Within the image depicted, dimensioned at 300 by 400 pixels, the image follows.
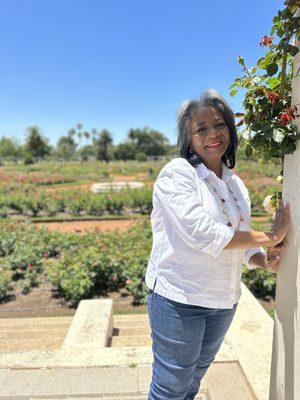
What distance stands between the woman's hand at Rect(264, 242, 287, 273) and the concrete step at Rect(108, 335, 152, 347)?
2.29 metres

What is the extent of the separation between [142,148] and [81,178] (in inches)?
1530

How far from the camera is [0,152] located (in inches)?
2699

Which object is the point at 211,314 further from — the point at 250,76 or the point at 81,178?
the point at 81,178

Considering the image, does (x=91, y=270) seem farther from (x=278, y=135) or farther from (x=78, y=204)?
(x=78, y=204)

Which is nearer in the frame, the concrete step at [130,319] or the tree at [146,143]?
the concrete step at [130,319]

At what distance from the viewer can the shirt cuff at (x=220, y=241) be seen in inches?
61.8

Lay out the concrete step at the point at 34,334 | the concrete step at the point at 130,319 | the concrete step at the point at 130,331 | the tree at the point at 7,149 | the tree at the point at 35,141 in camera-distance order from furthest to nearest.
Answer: the tree at the point at 7,149 → the tree at the point at 35,141 → the concrete step at the point at 130,319 → the concrete step at the point at 130,331 → the concrete step at the point at 34,334

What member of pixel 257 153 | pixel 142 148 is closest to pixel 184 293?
pixel 257 153

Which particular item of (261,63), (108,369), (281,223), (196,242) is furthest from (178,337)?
(261,63)

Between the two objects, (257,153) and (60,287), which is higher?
(257,153)

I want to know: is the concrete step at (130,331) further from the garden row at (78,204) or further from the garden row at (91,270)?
the garden row at (78,204)

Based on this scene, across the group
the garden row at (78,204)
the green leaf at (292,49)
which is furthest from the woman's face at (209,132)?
the garden row at (78,204)

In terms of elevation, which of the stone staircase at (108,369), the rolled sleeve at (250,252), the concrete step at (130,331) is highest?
the rolled sleeve at (250,252)

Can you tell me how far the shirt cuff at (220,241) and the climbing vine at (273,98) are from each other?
1.24 ft
